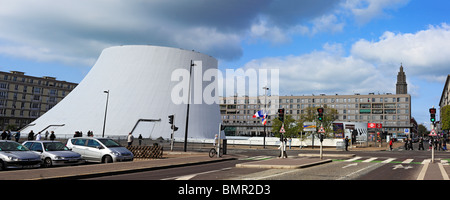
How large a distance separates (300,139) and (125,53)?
3196 cm

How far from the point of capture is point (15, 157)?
13750 millimetres

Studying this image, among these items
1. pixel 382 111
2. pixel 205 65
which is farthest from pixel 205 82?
pixel 382 111

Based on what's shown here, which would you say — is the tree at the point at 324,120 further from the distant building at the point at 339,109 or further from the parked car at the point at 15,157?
the distant building at the point at 339,109

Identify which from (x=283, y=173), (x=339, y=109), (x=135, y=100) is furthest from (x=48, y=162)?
(x=339, y=109)

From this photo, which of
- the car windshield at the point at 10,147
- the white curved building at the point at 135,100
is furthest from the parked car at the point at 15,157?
A: the white curved building at the point at 135,100

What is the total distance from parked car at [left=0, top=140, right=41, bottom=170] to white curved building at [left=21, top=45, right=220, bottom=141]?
3964 cm

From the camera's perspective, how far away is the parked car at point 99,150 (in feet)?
58.0

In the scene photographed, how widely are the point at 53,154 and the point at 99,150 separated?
245 cm

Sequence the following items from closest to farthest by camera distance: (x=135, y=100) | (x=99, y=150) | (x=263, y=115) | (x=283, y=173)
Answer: (x=283, y=173)
(x=99, y=150)
(x=263, y=115)
(x=135, y=100)

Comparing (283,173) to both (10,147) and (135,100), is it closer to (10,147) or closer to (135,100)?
(10,147)

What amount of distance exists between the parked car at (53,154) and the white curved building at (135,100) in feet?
123

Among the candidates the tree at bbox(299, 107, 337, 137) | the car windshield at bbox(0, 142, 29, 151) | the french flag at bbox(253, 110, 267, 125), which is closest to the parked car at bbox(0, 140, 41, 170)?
the car windshield at bbox(0, 142, 29, 151)
